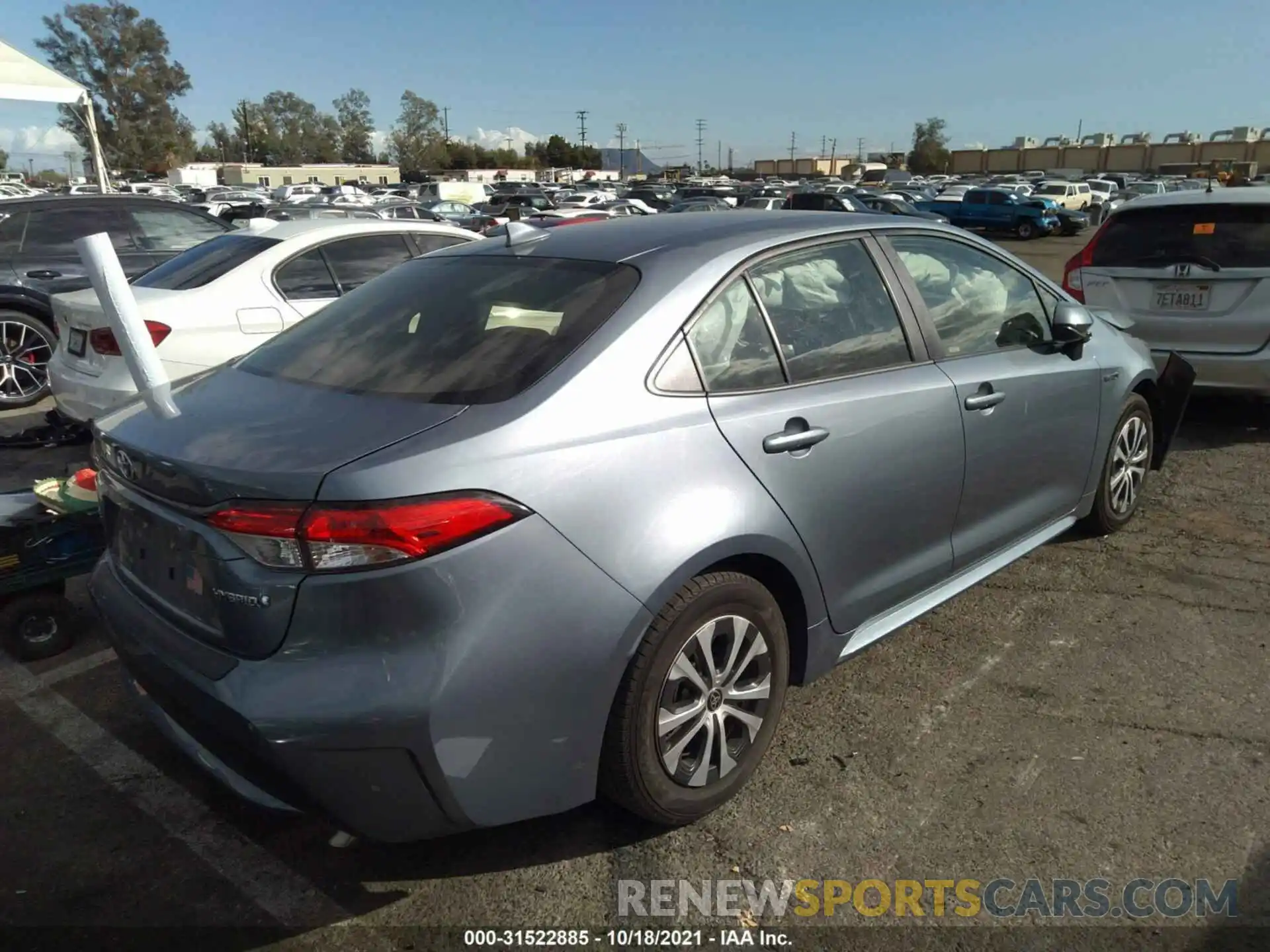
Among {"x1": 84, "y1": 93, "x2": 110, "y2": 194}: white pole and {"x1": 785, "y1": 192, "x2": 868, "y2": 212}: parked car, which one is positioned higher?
{"x1": 84, "y1": 93, "x2": 110, "y2": 194}: white pole

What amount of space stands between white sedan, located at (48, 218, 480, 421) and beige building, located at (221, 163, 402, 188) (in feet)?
267

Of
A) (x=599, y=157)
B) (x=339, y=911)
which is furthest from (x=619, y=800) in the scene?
(x=599, y=157)

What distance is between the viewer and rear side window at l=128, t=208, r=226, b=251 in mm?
8336

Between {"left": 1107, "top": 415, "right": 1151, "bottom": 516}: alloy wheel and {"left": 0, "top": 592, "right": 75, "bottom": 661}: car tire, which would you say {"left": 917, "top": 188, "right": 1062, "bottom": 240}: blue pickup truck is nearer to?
{"left": 1107, "top": 415, "right": 1151, "bottom": 516}: alloy wheel

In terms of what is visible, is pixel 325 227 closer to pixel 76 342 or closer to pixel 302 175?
pixel 76 342

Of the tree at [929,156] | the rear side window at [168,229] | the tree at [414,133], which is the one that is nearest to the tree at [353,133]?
the tree at [414,133]

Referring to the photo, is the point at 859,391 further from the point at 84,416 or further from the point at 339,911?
the point at 84,416

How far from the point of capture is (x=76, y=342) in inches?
219

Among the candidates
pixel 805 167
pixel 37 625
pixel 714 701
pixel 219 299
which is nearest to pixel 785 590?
pixel 714 701

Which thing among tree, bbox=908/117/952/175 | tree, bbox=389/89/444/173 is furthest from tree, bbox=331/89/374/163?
tree, bbox=908/117/952/175

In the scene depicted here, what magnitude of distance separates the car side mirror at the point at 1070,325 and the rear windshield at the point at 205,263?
4.66 m

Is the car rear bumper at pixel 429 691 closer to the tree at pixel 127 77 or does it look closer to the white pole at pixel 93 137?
the white pole at pixel 93 137

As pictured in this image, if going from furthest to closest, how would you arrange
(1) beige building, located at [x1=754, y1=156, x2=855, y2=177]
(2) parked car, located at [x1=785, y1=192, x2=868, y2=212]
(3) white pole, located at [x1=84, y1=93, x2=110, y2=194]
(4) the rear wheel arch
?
(1) beige building, located at [x1=754, y1=156, x2=855, y2=177] → (2) parked car, located at [x1=785, y1=192, x2=868, y2=212] → (3) white pole, located at [x1=84, y1=93, x2=110, y2=194] → (4) the rear wheel arch

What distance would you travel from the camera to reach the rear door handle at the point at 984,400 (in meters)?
3.24
